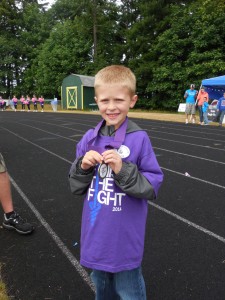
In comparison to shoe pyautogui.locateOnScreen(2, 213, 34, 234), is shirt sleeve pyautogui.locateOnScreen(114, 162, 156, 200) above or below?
above

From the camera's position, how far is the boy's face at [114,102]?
1.79 metres

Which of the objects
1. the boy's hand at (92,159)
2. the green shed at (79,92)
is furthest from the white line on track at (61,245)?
the green shed at (79,92)

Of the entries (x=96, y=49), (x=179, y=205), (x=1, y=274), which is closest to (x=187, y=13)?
(x=96, y=49)

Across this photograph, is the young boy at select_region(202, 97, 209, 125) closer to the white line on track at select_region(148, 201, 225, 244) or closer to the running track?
the running track

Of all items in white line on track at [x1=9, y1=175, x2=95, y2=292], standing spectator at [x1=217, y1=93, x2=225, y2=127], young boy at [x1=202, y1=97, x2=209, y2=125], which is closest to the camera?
white line on track at [x1=9, y1=175, x2=95, y2=292]

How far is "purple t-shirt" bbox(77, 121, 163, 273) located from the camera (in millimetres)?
1756

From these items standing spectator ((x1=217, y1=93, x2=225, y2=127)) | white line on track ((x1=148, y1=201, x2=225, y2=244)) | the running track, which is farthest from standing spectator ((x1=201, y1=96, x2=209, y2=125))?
white line on track ((x1=148, y1=201, x2=225, y2=244))

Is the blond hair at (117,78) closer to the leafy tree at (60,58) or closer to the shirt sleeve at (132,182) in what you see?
the shirt sleeve at (132,182)

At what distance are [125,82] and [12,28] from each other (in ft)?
185

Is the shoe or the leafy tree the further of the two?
the leafy tree

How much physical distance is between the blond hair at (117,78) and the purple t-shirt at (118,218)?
0.28 meters

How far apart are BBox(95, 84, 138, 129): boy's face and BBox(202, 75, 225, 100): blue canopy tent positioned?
52.4 feet

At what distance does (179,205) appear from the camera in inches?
177

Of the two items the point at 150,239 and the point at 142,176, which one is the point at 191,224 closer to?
the point at 150,239
